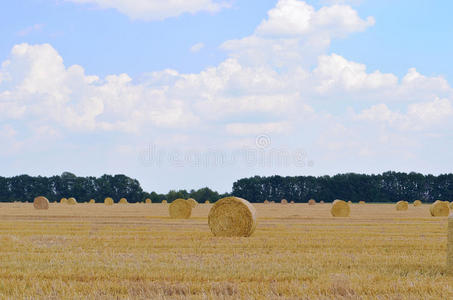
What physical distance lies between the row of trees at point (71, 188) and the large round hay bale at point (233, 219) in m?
71.0

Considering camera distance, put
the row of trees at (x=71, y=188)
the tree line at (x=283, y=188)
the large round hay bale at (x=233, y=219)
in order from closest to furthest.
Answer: the large round hay bale at (x=233, y=219) → the row of trees at (x=71, y=188) → the tree line at (x=283, y=188)

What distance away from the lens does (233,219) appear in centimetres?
1966

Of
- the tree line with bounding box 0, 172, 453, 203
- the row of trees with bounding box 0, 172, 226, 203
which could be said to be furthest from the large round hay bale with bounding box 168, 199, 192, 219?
the tree line with bounding box 0, 172, 453, 203

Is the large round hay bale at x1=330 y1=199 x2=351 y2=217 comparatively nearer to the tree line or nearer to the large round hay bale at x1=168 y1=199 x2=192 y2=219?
the large round hay bale at x1=168 y1=199 x2=192 y2=219

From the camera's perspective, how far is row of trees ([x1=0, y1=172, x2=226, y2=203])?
92688 millimetres

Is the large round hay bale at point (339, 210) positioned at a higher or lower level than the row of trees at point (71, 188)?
lower

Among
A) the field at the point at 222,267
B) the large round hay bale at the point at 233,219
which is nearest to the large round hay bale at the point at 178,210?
the large round hay bale at the point at 233,219

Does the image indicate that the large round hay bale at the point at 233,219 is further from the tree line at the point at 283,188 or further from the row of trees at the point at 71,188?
the tree line at the point at 283,188

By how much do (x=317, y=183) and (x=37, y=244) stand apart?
8482 centimetres

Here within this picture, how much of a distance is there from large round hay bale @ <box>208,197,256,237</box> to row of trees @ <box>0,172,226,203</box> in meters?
71.0

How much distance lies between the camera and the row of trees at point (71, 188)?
92688 millimetres

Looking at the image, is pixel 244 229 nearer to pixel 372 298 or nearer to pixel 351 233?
pixel 351 233

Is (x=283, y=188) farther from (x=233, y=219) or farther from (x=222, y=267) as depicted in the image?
(x=222, y=267)

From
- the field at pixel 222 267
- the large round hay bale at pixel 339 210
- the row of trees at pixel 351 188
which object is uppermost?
the row of trees at pixel 351 188
